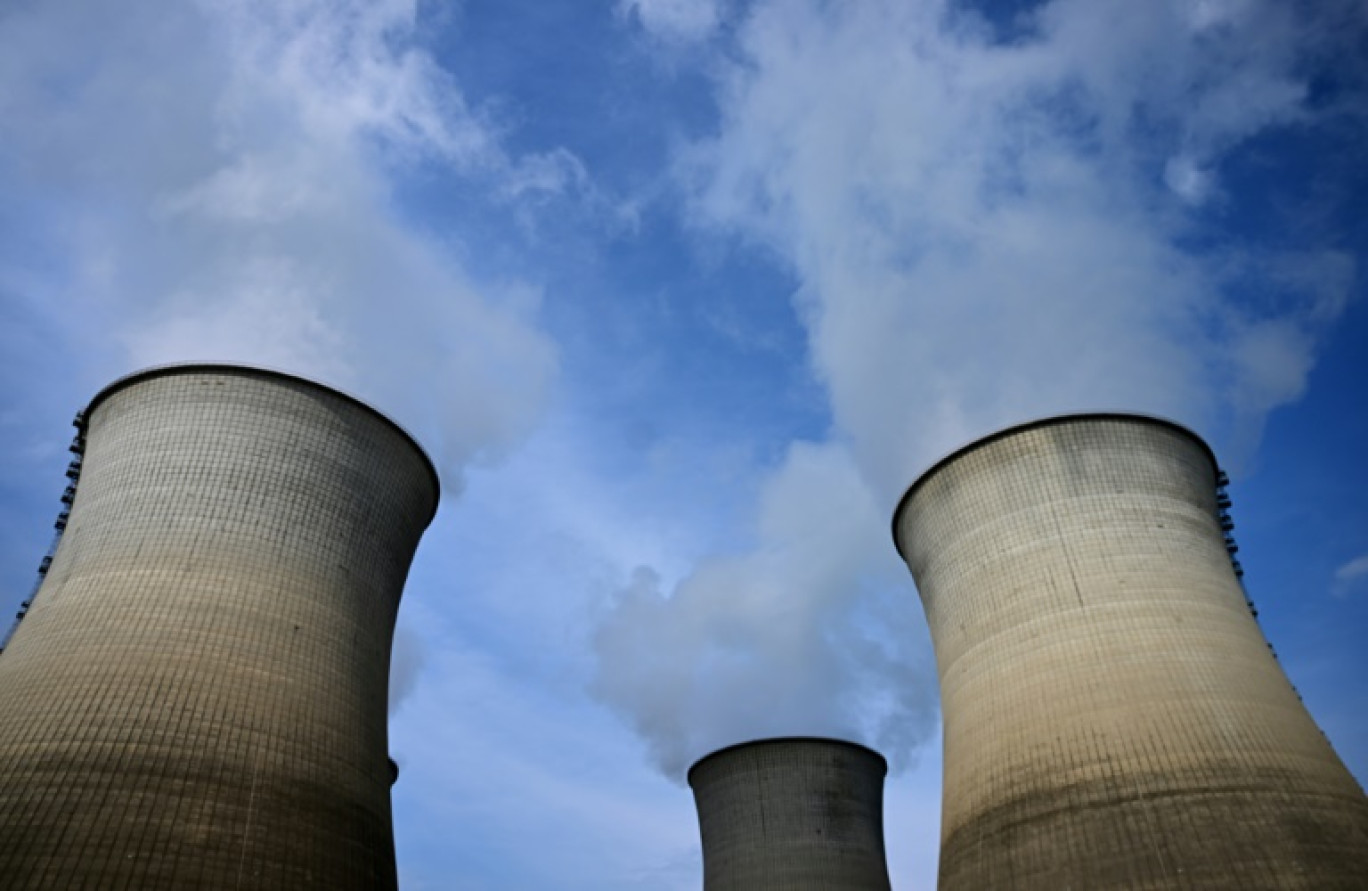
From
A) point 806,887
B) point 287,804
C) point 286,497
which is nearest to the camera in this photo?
point 287,804

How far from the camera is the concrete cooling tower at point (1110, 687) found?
33.1ft

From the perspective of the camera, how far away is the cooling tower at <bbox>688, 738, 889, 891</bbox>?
19766 millimetres

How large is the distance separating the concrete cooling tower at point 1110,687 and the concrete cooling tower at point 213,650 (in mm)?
6928

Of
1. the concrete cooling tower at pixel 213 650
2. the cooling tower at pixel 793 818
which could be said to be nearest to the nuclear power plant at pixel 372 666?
the concrete cooling tower at pixel 213 650

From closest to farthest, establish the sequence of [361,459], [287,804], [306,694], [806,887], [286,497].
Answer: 1. [287,804]
2. [306,694]
3. [286,497]
4. [361,459]
5. [806,887]

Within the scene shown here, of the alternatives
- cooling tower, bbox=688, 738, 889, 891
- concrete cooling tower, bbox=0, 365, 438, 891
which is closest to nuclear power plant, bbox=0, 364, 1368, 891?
concrete cooling tower, bbox=0, 365, 438, 891

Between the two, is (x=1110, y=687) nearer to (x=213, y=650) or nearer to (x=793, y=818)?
(x=213, y=650)

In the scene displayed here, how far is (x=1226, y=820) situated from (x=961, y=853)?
2901 mm

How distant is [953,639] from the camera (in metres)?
13.4

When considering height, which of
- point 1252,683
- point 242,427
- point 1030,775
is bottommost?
point 1030,775

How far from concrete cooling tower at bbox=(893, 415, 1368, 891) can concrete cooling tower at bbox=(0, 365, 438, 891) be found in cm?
693

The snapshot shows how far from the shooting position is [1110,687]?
36.8ft

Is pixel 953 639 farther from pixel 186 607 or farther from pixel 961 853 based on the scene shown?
pixel 186 607

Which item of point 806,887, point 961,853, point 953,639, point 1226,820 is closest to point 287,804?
point 961,853
